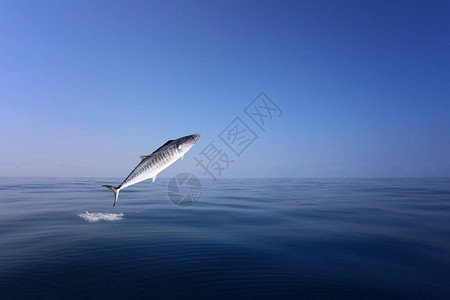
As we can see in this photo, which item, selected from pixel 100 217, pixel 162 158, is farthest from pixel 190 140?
pixel 100 217

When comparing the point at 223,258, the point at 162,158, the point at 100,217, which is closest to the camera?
the point at 162,158

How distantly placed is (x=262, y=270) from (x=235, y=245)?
216 centimetres

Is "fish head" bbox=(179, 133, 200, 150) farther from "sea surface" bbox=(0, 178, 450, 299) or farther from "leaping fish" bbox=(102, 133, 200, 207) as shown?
"sea surface" bbox=(0, 178, 450, 299)

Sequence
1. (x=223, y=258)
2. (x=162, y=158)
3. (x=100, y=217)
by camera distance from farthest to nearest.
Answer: (x=100, y=217) < (x=223, y=258) < (x=162, y=158)

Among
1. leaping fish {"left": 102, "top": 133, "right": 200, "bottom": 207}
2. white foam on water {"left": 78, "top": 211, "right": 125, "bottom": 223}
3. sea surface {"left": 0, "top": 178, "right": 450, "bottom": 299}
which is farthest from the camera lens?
white foam on water {"left": 78, "top": 211, "right": 125, "bottom": 223}

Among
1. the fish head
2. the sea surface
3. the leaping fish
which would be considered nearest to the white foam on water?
the sea surface

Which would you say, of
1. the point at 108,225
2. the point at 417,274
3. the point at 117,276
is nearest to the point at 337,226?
the point at 417,274

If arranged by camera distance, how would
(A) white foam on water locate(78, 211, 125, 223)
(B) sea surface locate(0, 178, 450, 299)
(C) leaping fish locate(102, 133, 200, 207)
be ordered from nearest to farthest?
(C) leaping fish locate(102, 133, 200, 207)
(B) sea surface locate(0, 178, 450, 299)
(A) white foam on water locate(78, 211, 125, 223)

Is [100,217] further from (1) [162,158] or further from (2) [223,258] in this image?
(1) [162,158]

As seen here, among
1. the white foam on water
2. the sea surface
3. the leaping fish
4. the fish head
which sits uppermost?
the fish head

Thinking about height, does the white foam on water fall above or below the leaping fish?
below

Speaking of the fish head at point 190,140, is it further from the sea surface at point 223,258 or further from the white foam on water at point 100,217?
the white foam on water at point 100,217

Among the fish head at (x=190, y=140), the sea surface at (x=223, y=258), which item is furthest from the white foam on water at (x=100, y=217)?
the fish head at (x=190, y=140)

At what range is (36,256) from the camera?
24.8ft
